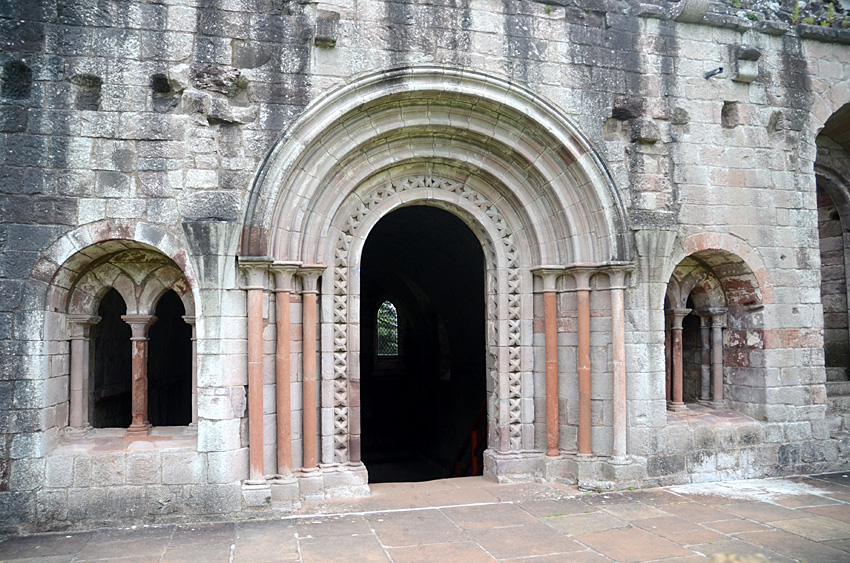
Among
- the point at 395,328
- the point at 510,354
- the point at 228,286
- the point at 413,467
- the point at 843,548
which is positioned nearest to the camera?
the point at 843,548

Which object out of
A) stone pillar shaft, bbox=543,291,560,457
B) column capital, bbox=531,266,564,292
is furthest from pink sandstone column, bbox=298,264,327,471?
stone pillar shaft, bbox=543,291,560,457

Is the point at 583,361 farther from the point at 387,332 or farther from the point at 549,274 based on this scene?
the point at 387,332

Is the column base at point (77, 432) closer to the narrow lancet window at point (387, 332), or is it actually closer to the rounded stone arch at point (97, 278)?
the rounded stone arch at point (97, 278)

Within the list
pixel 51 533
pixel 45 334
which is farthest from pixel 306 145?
pixel 51 533

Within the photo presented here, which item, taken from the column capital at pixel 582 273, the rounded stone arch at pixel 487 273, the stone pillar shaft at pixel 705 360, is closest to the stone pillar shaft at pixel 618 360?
the column capital at pixel 582 273

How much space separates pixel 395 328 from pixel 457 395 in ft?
11.0

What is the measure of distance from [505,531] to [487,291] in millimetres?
2684

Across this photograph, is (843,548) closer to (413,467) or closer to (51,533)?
(51,533)

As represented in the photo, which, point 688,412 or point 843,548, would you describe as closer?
point 843,548

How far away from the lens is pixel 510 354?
23.3ft

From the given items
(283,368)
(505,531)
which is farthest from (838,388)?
(283,368)

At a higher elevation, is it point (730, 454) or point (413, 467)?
point (730, 454)

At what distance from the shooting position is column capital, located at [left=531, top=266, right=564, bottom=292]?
704 centimetres

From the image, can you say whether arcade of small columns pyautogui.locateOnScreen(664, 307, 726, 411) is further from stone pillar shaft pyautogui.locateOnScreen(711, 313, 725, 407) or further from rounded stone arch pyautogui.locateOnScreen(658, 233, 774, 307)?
rounded stone arch pyautogui.locateOnScreen(658, 233, 774, 307)
